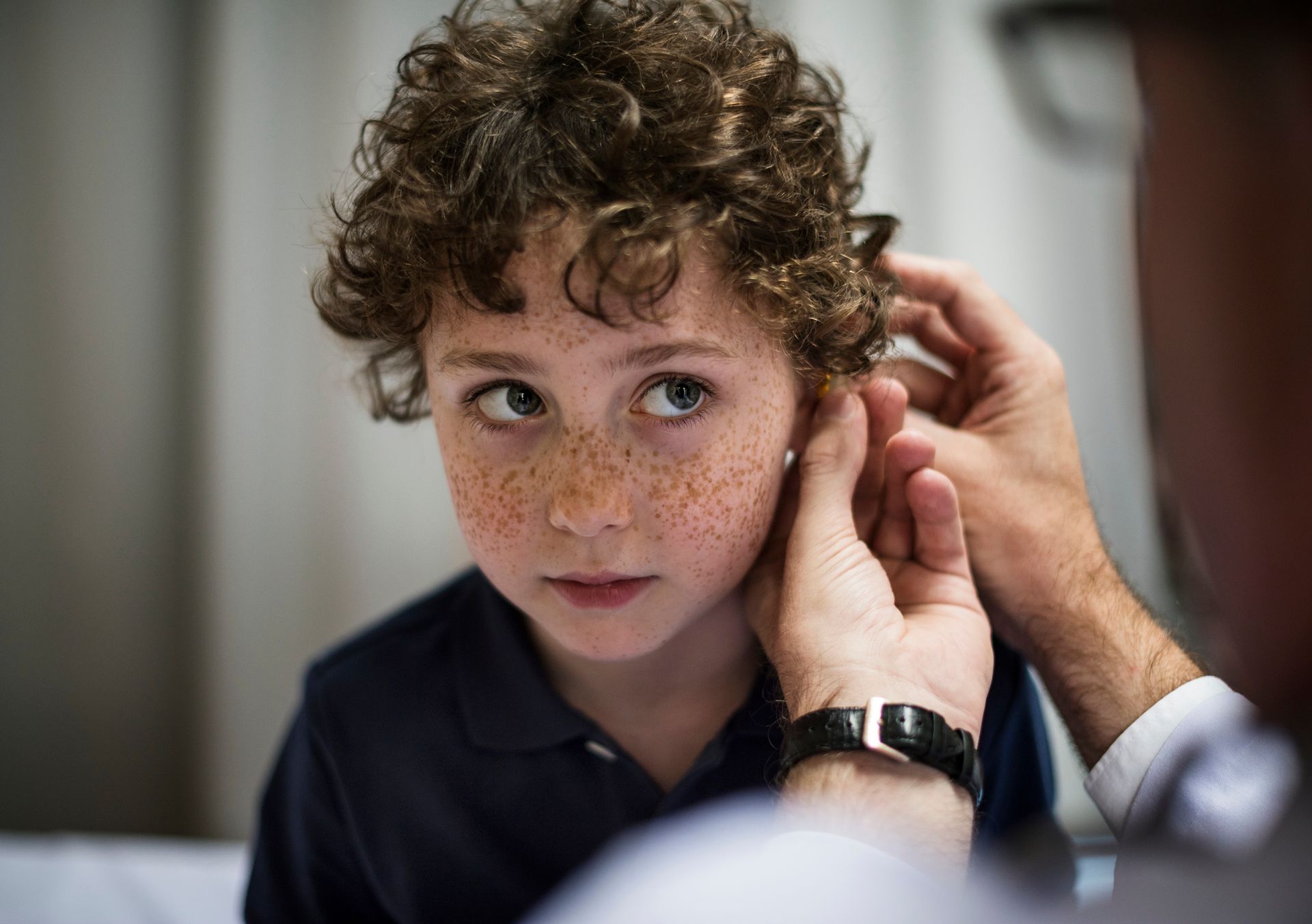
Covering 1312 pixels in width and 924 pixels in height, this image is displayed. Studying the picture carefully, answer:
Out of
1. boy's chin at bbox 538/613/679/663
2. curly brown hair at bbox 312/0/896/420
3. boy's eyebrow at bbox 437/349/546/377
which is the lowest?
boy's chin at bbox 538/613/679/663

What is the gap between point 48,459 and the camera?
6.13 feet

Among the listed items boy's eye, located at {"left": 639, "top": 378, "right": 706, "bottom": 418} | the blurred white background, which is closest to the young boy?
boy's eye, located at {"left": 639, "top": 378, "right": 706, "bottom": 418}

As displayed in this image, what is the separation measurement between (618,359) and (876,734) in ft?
1.23

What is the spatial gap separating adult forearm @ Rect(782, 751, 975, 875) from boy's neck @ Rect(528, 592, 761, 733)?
25 centimetres

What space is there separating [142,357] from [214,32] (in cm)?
64

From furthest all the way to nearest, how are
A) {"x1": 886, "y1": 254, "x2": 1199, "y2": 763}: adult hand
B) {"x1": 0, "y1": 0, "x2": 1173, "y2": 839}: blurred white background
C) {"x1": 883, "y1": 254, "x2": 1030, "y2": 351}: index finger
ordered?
{"x1": 0, "y1": 0, "x2": 1173, "y2": 839}: blurred white background, {"x1": 883, "y1": 254, "x2": 1030, "y2": 351}: index finger, {"x1": 886, "y1": 254, "x2": 1199, "y2": 763}: adult hand

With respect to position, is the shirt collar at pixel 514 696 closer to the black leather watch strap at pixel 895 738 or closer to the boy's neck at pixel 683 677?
the boy's neck at pixel 683 677

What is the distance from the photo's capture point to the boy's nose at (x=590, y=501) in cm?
80

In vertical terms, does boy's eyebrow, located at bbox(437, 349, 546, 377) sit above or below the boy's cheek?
above

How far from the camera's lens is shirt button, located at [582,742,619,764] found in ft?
3.23

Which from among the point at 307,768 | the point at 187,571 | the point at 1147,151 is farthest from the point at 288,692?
the point at 1147,151

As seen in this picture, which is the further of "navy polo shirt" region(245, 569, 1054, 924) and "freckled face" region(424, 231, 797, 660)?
"navy polo shirt" region(245, 569, 1054, 924)

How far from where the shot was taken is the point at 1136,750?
89cm

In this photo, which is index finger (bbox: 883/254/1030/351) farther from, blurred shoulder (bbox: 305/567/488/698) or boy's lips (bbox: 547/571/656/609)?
blurred shoulder (bbox: 305/567/488/698)
